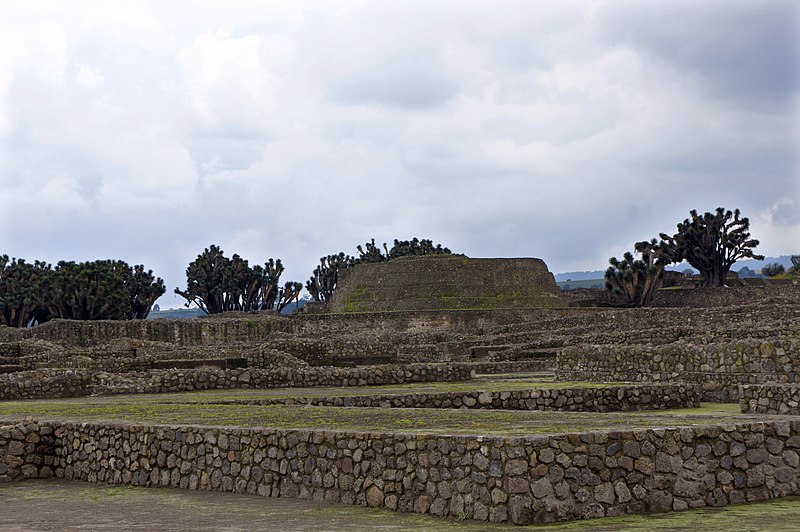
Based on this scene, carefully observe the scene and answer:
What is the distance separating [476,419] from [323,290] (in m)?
97.2

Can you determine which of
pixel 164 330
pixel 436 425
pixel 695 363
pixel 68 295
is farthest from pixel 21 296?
pixel 436 425

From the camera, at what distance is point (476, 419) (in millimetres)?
11609

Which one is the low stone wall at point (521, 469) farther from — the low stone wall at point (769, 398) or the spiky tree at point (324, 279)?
the spiky tree at point (324, 279)

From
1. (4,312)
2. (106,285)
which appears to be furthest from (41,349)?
(4,312)

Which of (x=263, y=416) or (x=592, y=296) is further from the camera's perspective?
(x=592, y=296)

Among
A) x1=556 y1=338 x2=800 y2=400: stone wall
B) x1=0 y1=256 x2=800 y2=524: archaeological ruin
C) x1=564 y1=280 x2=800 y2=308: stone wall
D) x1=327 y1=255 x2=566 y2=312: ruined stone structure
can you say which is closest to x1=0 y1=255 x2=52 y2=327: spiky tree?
x1=327 y1=255 x2=566 y2=312: ruined stone structure

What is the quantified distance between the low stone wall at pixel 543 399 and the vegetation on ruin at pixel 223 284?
7314 centimetres

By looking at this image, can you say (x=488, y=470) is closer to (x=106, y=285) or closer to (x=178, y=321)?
(x=178, y=321)

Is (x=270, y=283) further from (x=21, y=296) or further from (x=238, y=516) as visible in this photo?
(x=238, y=516)

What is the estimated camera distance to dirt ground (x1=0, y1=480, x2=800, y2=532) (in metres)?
8.52

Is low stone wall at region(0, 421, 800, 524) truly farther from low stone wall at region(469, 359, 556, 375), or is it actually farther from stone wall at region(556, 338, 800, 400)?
low stone wall at region(469, 359, 556, 375)

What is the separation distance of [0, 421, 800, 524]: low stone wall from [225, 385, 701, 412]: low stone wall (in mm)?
5578

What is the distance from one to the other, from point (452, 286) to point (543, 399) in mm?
43265

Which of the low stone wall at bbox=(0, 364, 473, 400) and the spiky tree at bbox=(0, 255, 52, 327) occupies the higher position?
the spiky tree at bbox=(0, 255, 52, 327)
